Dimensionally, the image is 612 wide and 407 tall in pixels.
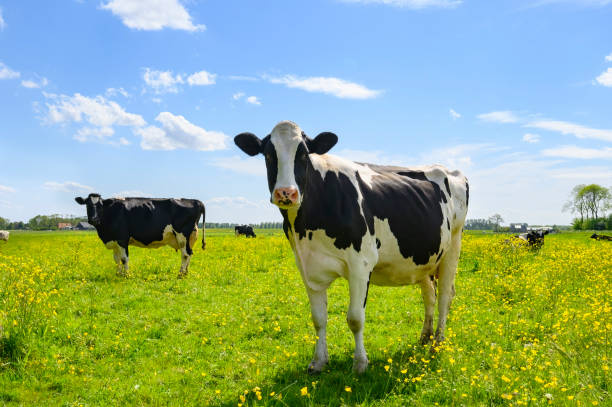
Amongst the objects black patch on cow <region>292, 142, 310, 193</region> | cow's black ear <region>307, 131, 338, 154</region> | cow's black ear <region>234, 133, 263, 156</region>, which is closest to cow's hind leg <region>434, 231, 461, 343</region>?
cow's black ear <region>307, 131, 338, 154</region>

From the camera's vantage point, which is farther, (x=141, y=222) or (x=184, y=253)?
(x=141, y=222)

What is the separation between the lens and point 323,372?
551cm

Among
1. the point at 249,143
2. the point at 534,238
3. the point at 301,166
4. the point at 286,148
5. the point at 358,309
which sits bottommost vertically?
the point at 358,309

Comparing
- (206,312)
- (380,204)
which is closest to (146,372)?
(206,312)

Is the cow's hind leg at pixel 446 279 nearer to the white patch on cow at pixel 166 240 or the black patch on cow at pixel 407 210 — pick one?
the black patch on cow at pixel 407 210

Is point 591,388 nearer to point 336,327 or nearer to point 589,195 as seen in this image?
point 336,327

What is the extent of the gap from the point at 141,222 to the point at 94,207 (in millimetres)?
1679

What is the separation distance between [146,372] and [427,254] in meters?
4.36

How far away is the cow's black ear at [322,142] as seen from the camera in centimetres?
545

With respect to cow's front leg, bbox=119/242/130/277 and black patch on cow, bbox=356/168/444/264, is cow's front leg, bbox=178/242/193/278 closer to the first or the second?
cow's front leg, bbox=119/242/130/277

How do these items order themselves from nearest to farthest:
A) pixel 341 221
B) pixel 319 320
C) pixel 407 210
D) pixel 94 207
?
pixel 341 221, pixel 319 320, pixel 407 210, pixel 94 207

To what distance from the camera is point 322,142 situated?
5.50 meters

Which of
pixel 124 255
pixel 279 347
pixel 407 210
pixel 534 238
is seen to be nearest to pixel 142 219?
pixel 124 255

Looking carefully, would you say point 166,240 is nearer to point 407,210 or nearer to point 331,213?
point 407,210
